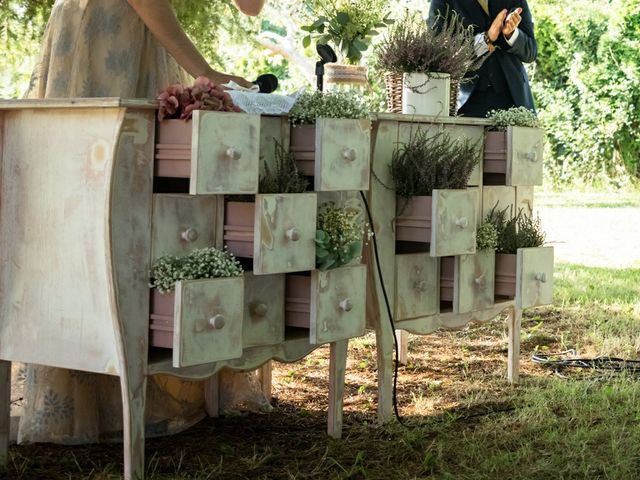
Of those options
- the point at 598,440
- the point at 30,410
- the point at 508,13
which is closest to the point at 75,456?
the point at 30,410

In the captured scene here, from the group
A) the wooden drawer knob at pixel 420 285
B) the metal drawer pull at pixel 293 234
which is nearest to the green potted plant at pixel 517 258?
the wooden drawer knob at pixel 420 285

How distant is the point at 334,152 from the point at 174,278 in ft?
2.13

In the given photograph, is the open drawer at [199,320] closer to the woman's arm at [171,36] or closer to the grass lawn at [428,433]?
the grass lawn at [428,433]

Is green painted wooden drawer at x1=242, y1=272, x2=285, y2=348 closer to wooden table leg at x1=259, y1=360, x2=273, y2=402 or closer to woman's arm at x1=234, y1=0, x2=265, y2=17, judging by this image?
wooden table leg at x1=259, y1=360, x2=273, y2=402

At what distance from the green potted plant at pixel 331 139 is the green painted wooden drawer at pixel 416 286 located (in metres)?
0.53

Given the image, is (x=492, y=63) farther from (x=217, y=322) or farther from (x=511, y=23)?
(x=217, y=322)

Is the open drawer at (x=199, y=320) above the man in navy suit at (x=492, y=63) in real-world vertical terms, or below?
below

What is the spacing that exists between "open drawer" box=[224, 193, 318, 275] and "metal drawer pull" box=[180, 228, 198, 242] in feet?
0.38

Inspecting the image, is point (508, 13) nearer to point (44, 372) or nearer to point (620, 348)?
point (620, 348)

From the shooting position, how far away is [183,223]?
2.89 metres

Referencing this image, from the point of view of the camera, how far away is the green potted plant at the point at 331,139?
3.10m

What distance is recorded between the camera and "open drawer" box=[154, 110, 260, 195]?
2.71 meters

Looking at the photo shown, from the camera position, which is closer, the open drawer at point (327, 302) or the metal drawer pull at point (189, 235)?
the metal drawer pull at point (189, 235)

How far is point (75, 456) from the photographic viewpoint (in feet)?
10.6
